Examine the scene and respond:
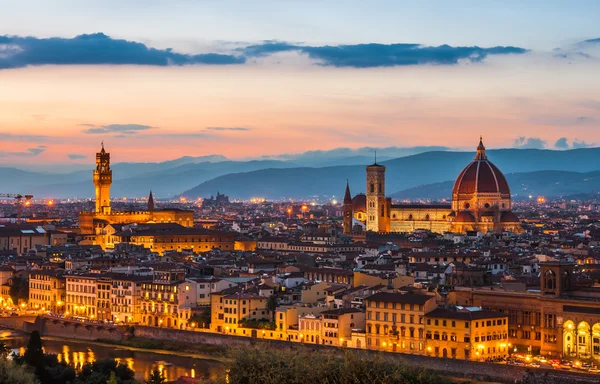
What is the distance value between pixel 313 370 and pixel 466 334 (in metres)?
14.9

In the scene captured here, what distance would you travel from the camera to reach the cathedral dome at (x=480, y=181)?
111625mm

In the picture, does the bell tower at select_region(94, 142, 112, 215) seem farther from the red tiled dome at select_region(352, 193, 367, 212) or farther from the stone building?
the stone building

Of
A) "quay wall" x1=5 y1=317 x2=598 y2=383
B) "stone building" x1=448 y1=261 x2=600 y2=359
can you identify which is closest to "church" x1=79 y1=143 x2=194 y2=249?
"quay wall" x1=5 y1=317 x2=598 y2=383

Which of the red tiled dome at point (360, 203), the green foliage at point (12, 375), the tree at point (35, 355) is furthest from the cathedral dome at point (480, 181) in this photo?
the green foliage at point (12, 375)

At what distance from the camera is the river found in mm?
45531

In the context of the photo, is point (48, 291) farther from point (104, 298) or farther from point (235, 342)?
point (235, 342)

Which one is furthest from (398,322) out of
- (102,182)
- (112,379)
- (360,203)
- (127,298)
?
(102,182)

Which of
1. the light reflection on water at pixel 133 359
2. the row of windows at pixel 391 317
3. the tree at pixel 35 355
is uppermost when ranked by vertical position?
the row of windows at pixel 391 317

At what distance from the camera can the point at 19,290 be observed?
66.2 meters

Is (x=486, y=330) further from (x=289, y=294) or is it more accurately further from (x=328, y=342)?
(x=289, y=294)

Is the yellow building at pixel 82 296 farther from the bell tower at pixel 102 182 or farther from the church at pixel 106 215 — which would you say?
the bell tower at pixel 102 182

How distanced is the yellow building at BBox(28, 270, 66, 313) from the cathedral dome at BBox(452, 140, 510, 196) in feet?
179

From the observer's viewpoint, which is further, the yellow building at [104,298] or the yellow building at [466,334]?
the yellow building at [104,298]

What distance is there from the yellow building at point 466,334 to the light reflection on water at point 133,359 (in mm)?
7642
